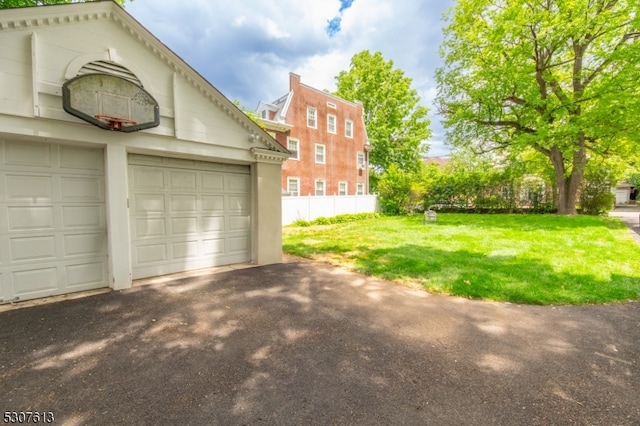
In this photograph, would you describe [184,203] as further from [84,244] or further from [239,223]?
[84,244]

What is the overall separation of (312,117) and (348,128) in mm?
3831

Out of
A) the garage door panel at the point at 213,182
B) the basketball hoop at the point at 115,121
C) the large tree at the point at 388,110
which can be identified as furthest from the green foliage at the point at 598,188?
the basketball hoop at the point at 115,121

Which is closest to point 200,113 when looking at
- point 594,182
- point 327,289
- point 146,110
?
point 146,110

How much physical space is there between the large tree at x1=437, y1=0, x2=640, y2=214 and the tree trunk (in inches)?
1.9

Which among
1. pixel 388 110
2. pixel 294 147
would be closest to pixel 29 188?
pixel 294 147

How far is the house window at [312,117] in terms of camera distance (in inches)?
781

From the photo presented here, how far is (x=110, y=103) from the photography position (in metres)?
4.38

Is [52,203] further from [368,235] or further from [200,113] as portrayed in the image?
[368,235]

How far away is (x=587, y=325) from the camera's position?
11.7ft

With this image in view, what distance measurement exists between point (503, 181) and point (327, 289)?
1717cm

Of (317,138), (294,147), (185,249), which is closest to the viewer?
(185,249)

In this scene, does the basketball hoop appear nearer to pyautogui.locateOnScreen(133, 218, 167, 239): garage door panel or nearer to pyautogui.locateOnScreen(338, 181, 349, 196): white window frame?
pyautogui.locateOnScreen(133, 218, 167, 239): garage door panel

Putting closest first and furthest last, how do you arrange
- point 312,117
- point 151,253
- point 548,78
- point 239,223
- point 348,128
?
1. point 151,253
2. point 239,223
3. point 548,78
4. point 312,117
5. point 348,128

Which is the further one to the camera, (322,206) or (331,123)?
(331,123)
